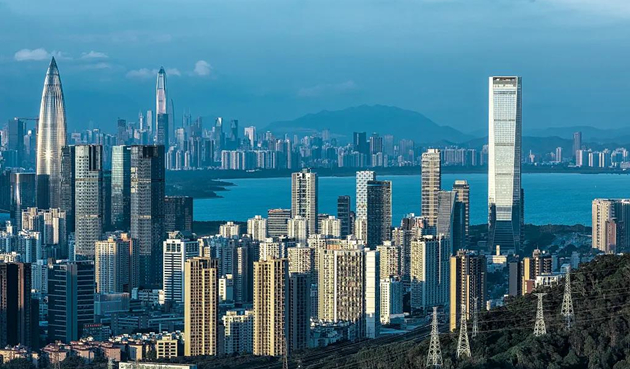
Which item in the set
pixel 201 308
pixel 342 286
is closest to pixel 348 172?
pixel 342 286

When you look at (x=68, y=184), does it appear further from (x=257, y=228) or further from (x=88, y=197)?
(x=257, y=228)

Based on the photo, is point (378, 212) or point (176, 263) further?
point (378, 212)

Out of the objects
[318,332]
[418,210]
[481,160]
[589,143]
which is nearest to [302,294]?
[318,332]

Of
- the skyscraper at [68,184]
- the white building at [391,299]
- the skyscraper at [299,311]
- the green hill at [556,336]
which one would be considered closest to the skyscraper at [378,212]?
the white building at [391,299]

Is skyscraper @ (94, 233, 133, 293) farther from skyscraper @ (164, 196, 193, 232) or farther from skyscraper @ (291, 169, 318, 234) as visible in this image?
skyscraper @ (291, 169, 318, 234)

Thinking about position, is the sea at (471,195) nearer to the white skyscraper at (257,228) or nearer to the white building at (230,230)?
the white skyscraper at (257,228)

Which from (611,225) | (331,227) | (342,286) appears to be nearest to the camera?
(342,286)

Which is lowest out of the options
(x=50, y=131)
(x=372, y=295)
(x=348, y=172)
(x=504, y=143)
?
(x=372, y=295)
